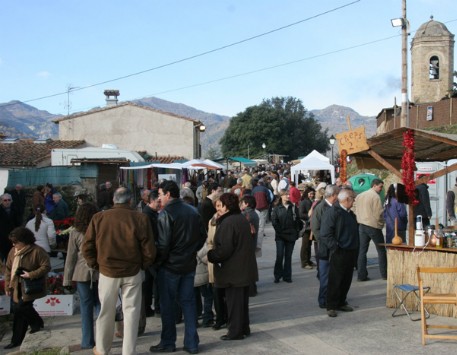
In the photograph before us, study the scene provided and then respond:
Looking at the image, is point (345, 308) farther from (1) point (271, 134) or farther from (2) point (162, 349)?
(1) point (271, 134)

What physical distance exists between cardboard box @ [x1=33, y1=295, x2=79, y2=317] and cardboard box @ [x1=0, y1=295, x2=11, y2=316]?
0.76m

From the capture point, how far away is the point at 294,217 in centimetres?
980

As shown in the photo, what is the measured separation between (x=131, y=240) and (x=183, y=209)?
2.59ft

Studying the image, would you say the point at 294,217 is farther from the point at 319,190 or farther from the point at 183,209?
the point at 183,209

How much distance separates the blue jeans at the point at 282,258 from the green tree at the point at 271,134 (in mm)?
63467

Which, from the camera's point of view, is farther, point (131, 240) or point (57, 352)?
point (57, 352)

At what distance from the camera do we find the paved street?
5.95m

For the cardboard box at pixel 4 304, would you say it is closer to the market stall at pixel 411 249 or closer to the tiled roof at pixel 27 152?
the market stall at pixel 411 249

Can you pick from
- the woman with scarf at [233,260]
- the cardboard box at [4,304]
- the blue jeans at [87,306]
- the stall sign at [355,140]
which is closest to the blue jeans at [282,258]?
the stall sign at [355,140]

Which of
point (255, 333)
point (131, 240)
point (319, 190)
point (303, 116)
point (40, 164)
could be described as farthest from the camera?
point (303, 116)

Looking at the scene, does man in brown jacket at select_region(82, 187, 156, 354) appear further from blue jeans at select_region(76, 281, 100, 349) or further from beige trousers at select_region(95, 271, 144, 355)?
blue jeans at select_region(76, 281, 100, 349)

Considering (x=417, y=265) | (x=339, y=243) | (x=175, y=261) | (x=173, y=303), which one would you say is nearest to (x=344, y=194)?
(x=339, y=243)

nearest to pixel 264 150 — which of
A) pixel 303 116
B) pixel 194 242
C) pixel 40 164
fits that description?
pixel 303 116

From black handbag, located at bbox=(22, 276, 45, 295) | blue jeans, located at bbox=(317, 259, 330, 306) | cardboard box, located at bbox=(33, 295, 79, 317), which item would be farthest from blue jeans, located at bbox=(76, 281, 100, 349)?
blue jeans, located at bbox=(317, 259, 330, 306)
